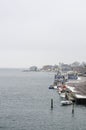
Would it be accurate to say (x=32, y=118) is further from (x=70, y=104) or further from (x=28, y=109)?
(x=70, y=104)

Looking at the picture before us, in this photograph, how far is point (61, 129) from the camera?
6266cm

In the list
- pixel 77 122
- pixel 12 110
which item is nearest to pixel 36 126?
pixel 77 122

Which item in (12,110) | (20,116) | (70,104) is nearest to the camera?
(20,116)

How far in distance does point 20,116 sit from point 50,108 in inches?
527

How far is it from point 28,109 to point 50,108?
5.23 m

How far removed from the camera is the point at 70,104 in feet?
295

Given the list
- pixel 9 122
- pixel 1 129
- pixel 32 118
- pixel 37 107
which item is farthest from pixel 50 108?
pixel 1 129

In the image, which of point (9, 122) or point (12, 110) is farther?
point (12, 110)

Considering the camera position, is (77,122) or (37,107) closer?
(77,122)

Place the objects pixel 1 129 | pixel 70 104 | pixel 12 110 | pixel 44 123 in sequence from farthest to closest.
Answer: pixel 70 104, pixel 12 110, pixel 44 123, pixel 1 129

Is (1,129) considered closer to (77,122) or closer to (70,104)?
(77,122)

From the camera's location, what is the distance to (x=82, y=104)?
90.5m

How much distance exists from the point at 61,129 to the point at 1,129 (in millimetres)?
9965

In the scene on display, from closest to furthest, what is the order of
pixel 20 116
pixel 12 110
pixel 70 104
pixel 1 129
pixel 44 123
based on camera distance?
pixel 1 129 < pixel 44 123 < pixel 20 116 < pixel 12 110 < pixel 70 104
